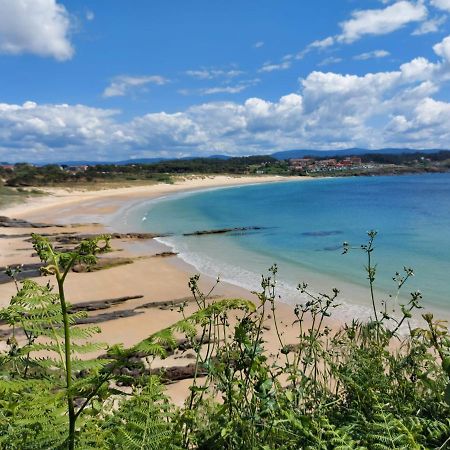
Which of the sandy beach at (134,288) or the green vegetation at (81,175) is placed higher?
the green vegetation at (81,175)

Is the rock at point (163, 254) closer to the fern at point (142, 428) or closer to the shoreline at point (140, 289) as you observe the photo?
the shoreline at point (140, 289)

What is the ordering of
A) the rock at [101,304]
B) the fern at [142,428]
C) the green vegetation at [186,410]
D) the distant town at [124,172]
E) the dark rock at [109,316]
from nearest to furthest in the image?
the green vegetation at [186,410], the fern at [142,428], the dark rock at [109,316], the rock at [101,304], the distant town at [124,172]

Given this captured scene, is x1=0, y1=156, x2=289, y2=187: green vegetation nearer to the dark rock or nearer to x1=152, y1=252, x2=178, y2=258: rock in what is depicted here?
x1=152, y1=252, x2=178, y2=258: rock

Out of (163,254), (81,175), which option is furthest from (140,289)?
(81,175)

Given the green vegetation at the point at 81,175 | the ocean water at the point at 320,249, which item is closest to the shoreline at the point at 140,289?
the ocean water at the point at 320,249

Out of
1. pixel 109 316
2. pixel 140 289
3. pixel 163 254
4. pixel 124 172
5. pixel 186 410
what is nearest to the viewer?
pixel 186 410

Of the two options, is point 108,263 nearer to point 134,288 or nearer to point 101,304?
point 134,288

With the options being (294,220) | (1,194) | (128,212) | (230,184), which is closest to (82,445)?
(294,220)

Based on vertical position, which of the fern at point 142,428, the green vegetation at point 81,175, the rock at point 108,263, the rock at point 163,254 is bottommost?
the rock at point 163,254

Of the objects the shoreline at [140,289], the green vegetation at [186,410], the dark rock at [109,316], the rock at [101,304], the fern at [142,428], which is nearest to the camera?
the green vegetation at [186,410]

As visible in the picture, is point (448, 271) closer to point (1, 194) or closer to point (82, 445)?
point (82, 445)

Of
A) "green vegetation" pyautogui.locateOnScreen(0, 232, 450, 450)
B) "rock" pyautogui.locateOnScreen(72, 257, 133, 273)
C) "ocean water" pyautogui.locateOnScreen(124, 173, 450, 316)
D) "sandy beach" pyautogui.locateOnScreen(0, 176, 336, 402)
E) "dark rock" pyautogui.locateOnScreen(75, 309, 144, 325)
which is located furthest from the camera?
"rock" pyautogui.locateOnScreen(72, 257, 133, 273)

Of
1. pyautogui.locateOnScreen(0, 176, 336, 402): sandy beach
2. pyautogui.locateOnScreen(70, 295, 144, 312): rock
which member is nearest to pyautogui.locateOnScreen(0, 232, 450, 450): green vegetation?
pyautogui.locateOnScreen(0, 176, 336, 402): sandy beach

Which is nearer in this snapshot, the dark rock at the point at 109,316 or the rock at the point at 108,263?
the dark rock at the point at 109,316
